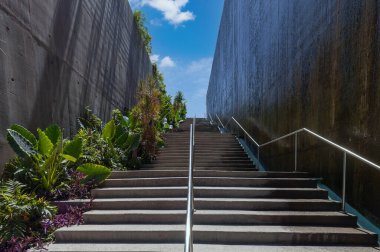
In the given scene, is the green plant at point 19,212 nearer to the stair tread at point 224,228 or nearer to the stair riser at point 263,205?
the stair tread at point 224,228

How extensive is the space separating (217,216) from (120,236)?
126cm

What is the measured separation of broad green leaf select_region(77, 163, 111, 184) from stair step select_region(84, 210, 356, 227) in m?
0.89

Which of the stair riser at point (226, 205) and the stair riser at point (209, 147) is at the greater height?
the stair riser at point (209, 147)

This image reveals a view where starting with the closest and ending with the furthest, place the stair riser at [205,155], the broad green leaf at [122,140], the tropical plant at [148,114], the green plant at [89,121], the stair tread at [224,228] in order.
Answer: the stair tread at [224,228] → the broad green leaf at [122,140] → the green plant at [89,121] → the tropical plant at [148,114] → the stair riser at [205,155]

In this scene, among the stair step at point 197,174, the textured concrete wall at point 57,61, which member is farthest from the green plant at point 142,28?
the stair step at point 197,174

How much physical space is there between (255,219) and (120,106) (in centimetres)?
875

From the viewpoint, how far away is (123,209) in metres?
5.00

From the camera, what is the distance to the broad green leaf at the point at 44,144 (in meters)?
5.02

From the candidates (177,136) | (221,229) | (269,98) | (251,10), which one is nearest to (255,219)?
(221,229)

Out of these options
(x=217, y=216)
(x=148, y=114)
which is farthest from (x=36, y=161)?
(x=148, y=114)

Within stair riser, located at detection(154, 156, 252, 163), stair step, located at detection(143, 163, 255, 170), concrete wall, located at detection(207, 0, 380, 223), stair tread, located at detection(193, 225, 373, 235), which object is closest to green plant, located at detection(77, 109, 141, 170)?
stair step, located at detection(143, 163, 255, 170)

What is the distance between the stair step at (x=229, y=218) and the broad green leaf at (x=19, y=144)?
4.18 feet

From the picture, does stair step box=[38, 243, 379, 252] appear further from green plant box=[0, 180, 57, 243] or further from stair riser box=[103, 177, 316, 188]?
stair riser box=[103, 177, 316, 188]

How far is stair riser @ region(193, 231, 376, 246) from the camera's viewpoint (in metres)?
3.95
